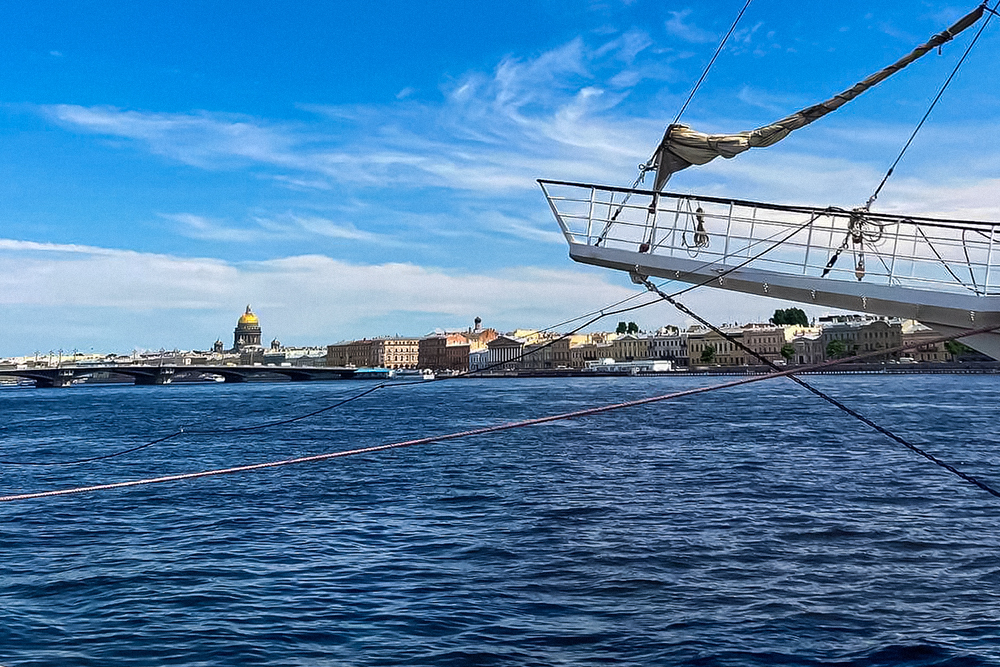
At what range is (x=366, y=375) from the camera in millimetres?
149000

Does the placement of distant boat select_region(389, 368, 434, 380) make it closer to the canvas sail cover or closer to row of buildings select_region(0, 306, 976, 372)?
row of buildings select_region(0, 306, 976, 372)

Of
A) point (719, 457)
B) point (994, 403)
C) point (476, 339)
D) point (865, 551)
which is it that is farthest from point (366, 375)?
point (865, 551)

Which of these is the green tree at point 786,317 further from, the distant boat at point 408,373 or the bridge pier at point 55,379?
the bridge pier at point 55,379

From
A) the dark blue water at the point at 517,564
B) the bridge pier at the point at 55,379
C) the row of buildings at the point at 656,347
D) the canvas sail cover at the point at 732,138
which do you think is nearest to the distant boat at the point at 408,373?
the row of buildings at the point at 656,347

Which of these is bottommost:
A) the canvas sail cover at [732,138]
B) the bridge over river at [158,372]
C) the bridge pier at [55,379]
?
the bridge pier at [55,379]

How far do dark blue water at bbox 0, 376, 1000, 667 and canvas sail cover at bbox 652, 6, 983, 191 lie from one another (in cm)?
443

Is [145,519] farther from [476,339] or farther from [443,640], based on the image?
[476,339]

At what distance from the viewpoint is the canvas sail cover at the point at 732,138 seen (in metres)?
8.39

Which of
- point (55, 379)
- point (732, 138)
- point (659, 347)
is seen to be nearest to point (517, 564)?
point (732, 138)

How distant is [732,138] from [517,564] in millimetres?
5232

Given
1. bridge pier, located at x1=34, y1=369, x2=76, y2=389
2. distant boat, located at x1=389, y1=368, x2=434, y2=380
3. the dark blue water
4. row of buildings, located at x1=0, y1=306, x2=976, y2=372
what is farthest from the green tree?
the dark blue water

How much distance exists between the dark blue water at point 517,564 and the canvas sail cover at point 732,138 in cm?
443

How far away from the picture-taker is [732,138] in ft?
30.8

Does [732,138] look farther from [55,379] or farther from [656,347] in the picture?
[656,347]
